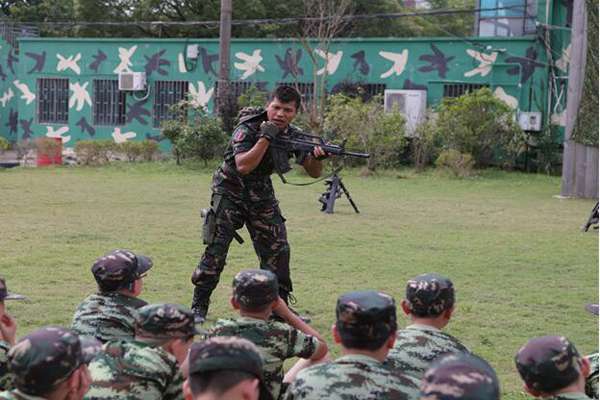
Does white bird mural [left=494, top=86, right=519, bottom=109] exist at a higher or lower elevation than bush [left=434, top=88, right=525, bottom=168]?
higher

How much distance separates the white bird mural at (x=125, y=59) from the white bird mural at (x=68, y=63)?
1.59m

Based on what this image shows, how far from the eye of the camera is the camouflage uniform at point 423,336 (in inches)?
154

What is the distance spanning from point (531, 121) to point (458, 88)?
2565 mm

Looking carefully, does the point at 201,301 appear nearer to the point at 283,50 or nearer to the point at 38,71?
the point at 283,50

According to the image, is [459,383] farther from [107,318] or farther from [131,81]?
[131,81]

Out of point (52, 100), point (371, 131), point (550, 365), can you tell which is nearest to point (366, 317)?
point (550, 365)

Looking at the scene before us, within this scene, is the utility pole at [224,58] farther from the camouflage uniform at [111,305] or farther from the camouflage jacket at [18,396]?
the camouflage jacket at [18,396]

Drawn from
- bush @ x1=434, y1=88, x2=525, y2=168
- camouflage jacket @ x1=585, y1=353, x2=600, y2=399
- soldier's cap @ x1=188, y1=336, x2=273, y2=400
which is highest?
bush @ x1=434, y1=88, x2=525, y2=168

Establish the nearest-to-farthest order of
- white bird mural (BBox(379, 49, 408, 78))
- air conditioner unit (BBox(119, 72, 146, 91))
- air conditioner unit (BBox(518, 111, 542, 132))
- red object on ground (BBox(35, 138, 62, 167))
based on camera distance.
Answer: red object on ground (BBox(35, 138, 62, 167)), air conditioner unit (BBox(518, 111, 542, 132)), white bird mural (BBox(379, 49, 408, 78)), air conditioner unit (BBox(119, 72, 146, 91))

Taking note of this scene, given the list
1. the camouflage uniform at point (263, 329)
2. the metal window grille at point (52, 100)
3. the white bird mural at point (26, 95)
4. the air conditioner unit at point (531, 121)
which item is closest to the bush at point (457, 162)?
the air conditioner unit at point (531, 121)

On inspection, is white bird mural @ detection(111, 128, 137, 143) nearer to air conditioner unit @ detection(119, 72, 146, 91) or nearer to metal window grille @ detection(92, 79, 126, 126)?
metal window grille @ detection(92, 79, 126, 126)

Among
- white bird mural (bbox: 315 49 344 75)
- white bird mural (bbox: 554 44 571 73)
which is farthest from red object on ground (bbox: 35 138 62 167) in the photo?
white bird mural (bbox: 554 44 571 73)

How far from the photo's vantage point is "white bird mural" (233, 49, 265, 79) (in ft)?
92.2

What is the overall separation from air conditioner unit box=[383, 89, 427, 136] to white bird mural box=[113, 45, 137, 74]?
960cm
